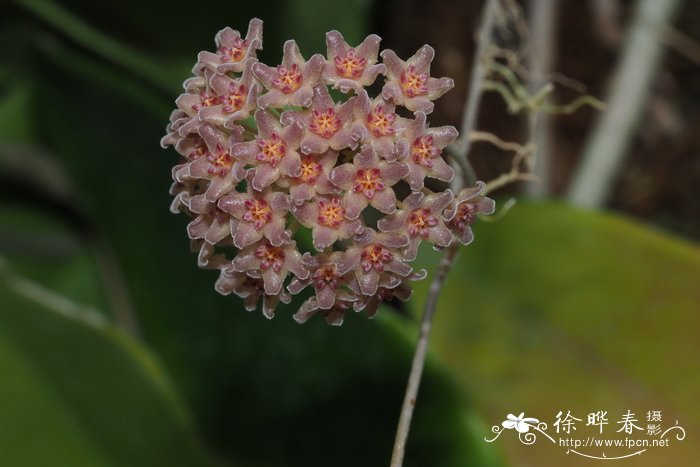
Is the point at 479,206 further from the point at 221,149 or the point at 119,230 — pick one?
the point at 119,230

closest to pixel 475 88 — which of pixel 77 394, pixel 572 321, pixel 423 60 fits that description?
pixel 423 60

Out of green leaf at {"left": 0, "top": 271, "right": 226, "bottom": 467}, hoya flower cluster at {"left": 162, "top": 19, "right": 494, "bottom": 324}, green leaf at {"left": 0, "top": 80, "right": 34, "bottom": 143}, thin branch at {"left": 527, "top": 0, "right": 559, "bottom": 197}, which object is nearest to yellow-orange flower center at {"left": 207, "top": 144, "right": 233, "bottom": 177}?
hoya flower cluster at {"left": 162, "top": 19, "right": 494, "bottom": 324}

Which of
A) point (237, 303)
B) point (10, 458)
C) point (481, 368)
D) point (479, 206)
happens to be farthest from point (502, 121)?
point (10, 458)

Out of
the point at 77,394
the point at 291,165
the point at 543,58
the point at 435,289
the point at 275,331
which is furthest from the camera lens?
the point at 543,58

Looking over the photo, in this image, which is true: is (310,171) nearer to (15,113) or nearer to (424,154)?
(424,154)

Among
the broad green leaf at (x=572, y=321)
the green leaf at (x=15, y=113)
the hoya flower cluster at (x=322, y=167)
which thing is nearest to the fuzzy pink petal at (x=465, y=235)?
the hoya flower cluster at (x=322, y=167)

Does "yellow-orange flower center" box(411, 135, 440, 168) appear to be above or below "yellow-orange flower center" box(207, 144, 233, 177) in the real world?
above

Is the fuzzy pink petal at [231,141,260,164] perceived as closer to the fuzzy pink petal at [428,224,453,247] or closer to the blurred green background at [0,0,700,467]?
the fuzzy pink petal at [428,224,453,247]
